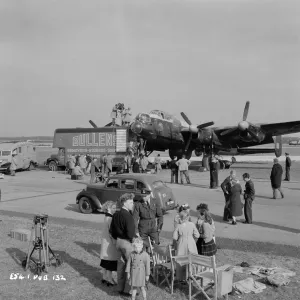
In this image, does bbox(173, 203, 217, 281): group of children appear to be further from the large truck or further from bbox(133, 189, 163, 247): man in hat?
the large truck

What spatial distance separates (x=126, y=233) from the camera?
6777 millimetres

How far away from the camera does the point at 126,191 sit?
1381cm

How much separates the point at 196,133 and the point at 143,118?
221 inches

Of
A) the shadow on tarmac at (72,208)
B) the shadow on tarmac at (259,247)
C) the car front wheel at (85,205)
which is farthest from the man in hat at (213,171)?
the shadow on tarmac at (259,247)

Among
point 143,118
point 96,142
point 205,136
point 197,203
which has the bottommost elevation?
point 197,203

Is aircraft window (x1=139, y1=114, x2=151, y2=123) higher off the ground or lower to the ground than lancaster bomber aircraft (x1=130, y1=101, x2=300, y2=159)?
higher

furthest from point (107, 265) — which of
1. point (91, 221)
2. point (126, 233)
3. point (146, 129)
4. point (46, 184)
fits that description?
point (146, 129)

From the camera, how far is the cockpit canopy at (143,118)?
104ft

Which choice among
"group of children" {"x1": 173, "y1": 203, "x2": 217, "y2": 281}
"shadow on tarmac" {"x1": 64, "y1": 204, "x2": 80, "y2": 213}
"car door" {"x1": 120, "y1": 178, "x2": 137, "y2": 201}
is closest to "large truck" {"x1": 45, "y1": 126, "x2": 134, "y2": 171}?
"shadow on tarmac" {"x1": 64, "y1": 204, "x2": 80, "y2": 213}

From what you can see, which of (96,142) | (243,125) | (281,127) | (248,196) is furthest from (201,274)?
(281,127)

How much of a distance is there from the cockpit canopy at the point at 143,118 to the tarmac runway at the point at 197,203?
333 inches

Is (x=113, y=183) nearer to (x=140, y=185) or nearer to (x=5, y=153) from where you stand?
(x=140, y=185)

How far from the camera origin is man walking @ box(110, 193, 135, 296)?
22.2 feet

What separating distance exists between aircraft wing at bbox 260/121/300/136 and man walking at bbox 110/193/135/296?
93.2 ft
